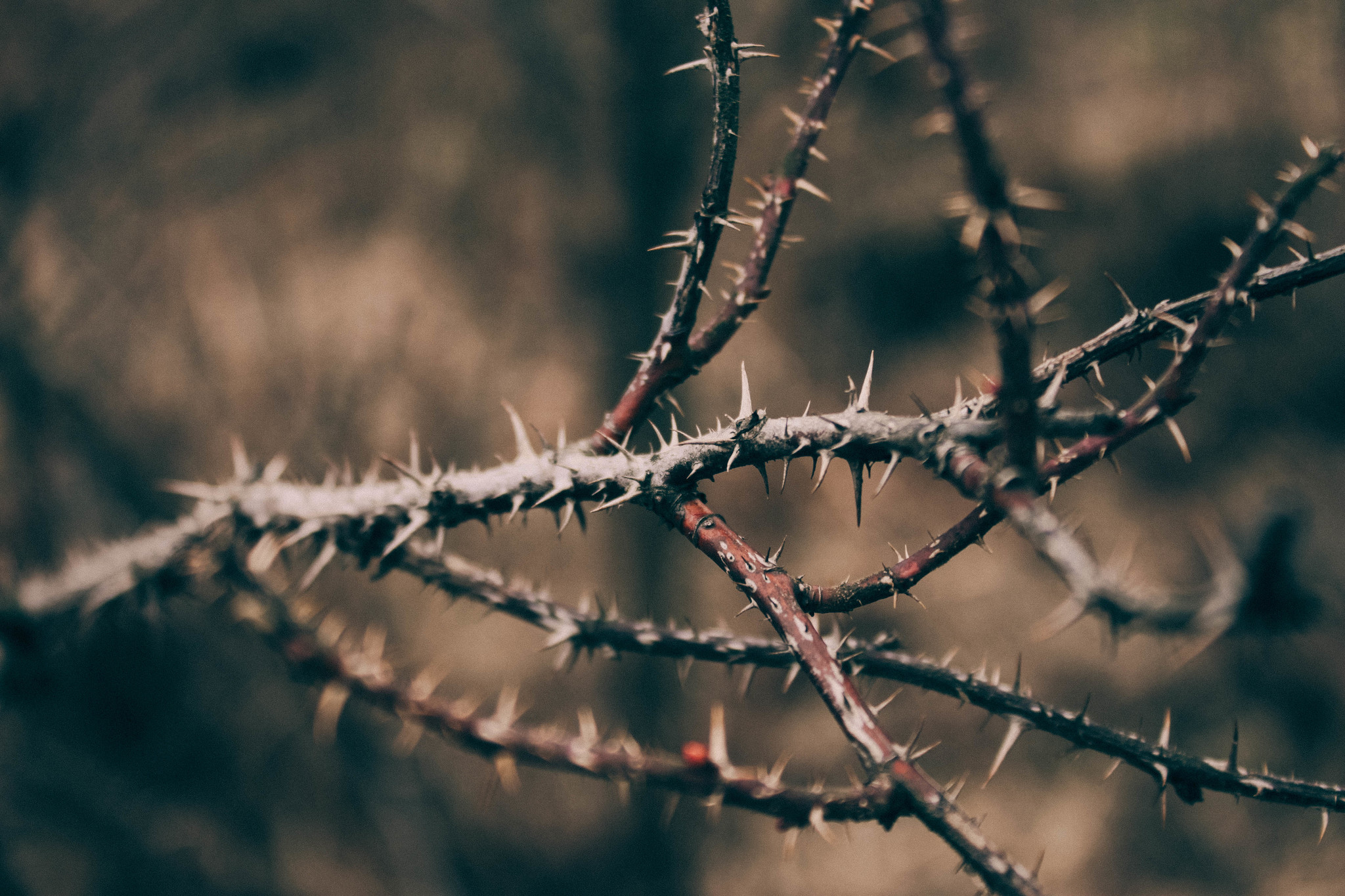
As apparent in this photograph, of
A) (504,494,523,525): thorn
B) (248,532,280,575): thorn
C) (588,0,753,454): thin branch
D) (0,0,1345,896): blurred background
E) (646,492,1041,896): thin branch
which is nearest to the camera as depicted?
(646,492,1041,896): thin branch

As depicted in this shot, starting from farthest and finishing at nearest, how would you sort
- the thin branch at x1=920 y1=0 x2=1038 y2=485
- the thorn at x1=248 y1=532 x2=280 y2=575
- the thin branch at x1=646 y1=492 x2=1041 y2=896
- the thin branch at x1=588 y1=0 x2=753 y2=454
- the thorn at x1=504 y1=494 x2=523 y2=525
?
the thorn at x1=248 y1=532 x2=280 y2=575
the thorn at x1=504 y1=494 x2=523 y2=525
the thin branch at x1=588 y1=0 x2=753 y2=454
the thin branch at x1=646 y1=492 x2=1041 y2=896
the thin branch at x1=920 y1=0 x2=1038 y2=485

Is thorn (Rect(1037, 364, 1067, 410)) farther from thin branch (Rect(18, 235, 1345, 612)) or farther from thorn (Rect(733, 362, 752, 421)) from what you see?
thorn (Rect(733, 362, 752, 421))

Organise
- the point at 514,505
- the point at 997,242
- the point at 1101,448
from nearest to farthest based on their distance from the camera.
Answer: the point at 997,242 < the point at 1101,448 < the point at 514,505

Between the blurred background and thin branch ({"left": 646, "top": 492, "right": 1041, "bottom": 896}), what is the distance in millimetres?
1209

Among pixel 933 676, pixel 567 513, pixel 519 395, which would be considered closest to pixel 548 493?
pixel 567 513

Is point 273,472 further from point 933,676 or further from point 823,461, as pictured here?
point 933,676

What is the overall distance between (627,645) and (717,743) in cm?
21

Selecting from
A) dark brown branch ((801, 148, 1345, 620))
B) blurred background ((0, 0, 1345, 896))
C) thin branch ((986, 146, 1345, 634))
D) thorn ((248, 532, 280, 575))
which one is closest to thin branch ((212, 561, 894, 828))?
thorn ((248, 532, 280, 575))

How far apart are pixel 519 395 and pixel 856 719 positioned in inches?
64.8

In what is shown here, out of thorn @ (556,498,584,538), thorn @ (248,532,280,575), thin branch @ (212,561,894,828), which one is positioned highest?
thorn @ (556,498,584,538)

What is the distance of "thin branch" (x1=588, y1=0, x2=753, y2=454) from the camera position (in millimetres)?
601

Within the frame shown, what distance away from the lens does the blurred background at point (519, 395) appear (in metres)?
1.71

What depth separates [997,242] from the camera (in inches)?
15.7

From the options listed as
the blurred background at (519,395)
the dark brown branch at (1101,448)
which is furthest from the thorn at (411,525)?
the blurred background at (519,395)
